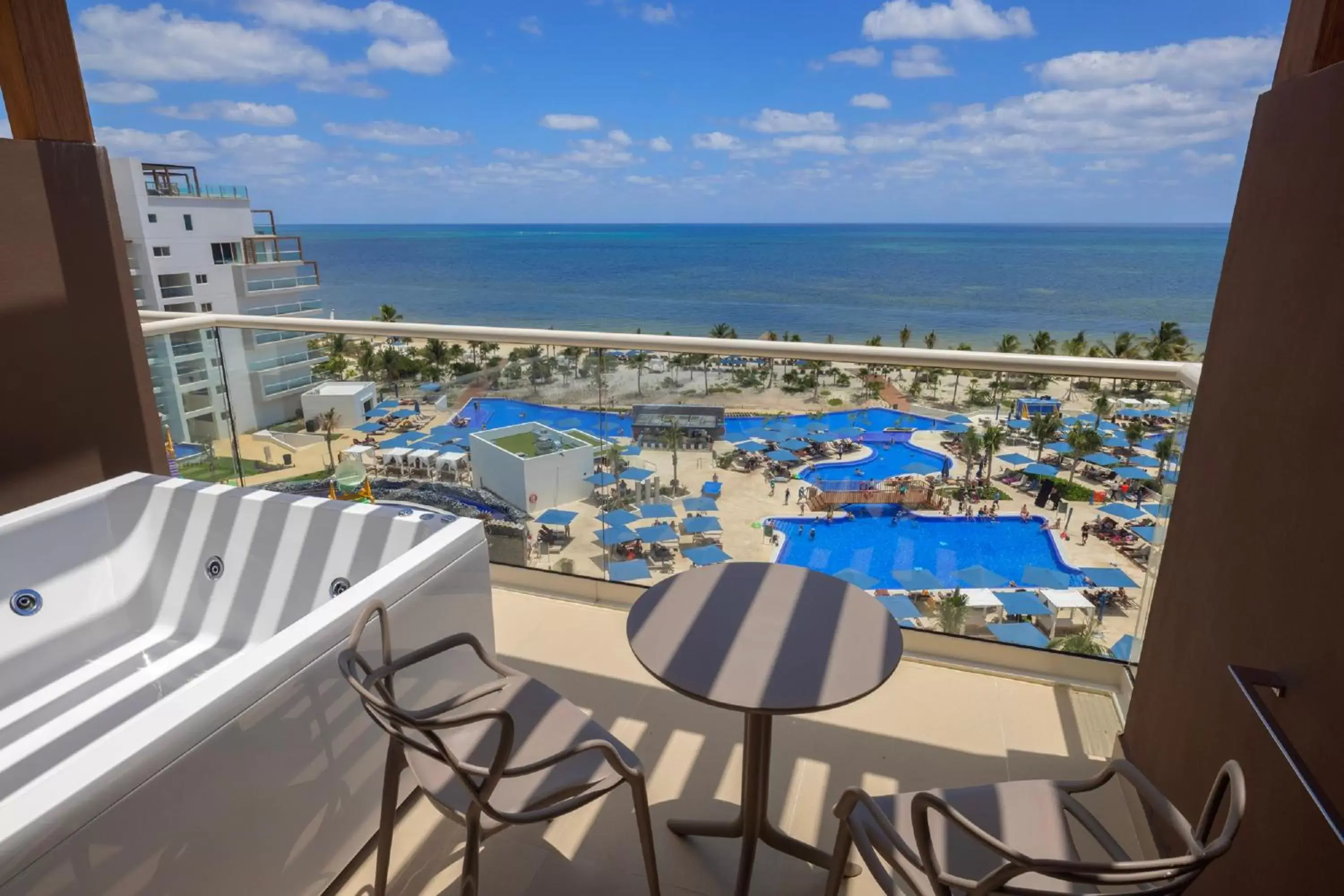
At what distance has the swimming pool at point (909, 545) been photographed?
8.77 feet

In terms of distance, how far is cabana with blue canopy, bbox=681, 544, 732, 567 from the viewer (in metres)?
2.89

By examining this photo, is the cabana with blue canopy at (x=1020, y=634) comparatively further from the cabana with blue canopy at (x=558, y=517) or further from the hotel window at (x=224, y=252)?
the hotel window at (x=224, y=252)

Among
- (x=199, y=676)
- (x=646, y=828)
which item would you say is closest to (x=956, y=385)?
(x=646, y=828)

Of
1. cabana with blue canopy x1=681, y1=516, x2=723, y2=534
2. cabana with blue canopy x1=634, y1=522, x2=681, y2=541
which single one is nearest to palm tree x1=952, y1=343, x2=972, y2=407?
cabana with blue canopy x1=681, y1=516, x2=723, y2=534

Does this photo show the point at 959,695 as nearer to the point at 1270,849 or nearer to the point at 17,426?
the point at 1270,849

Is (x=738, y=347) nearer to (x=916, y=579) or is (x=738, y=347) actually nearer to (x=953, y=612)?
(x=916, y=579)

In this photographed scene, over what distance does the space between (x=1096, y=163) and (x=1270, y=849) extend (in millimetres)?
52719

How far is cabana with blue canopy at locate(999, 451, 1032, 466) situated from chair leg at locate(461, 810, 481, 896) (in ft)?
7.07

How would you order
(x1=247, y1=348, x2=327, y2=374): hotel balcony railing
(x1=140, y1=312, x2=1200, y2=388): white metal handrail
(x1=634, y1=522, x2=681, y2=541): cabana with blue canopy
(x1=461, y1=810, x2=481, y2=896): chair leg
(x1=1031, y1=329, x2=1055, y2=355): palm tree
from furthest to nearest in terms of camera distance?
(x1=1031, y1=329, x2=1055, y2=355): palm tree
(x1=247, y1=348, x2=327, y2=374): hotel balcony railing
(x1=634, y1=522, x2=681, y2=541): cabana with blue canopy
(x1=140, y1=312, x2=1200, y2=388): white metal handrail
(x1=461, y1=810, x2=481, y2=896): chair leg

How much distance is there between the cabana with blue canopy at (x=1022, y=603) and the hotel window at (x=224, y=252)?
20490 millimetres

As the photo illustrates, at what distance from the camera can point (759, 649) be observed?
163 centimetres

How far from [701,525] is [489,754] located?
158cm

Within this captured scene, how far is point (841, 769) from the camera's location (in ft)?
7.47

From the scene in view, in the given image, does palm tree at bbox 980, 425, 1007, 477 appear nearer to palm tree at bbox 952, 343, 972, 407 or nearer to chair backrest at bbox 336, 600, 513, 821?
palm tree at bbox 952, 343, 972, 407
